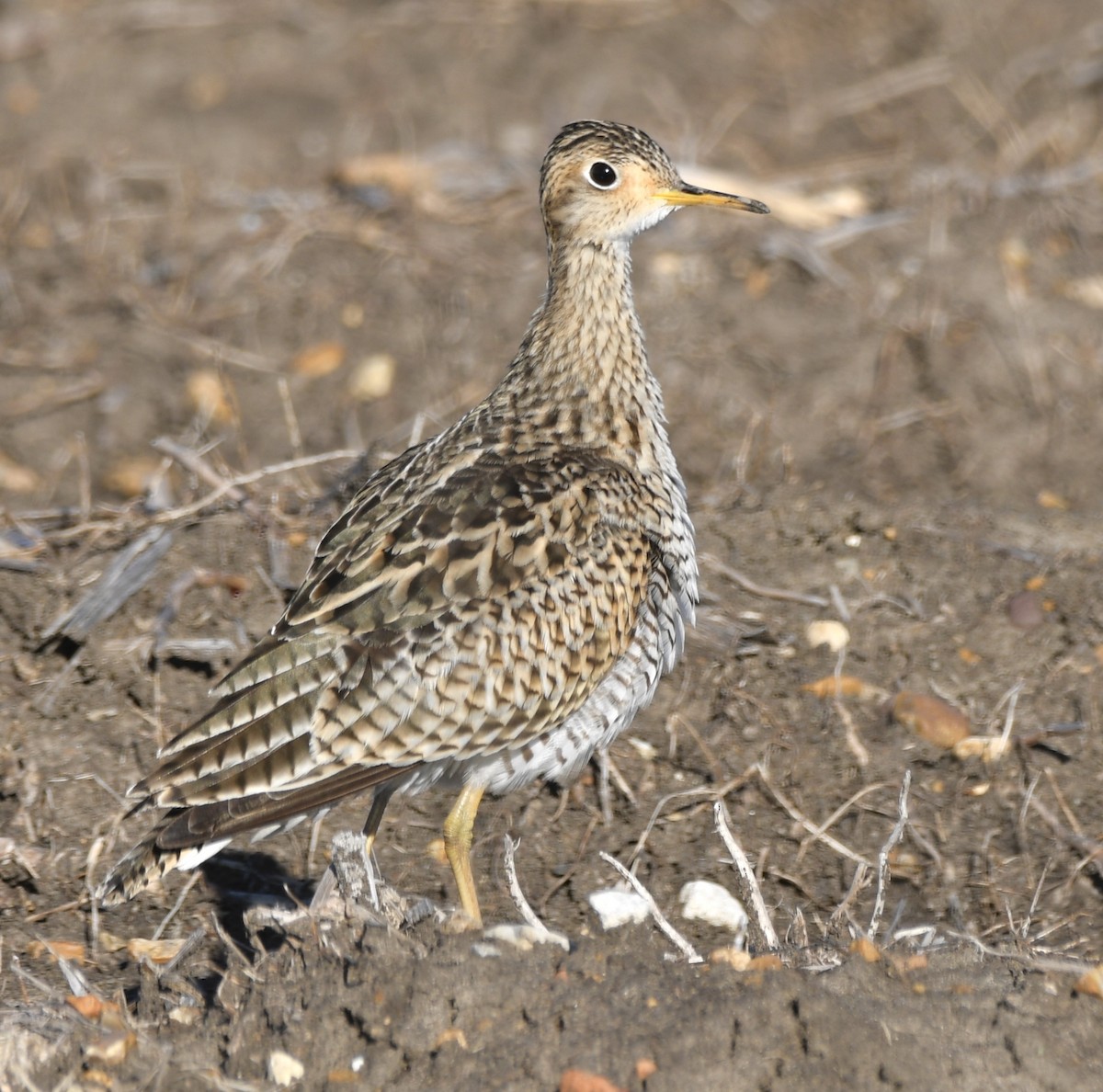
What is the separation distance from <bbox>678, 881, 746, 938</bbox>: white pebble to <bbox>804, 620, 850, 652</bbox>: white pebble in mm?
1151

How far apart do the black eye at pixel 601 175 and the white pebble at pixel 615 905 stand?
212 cm

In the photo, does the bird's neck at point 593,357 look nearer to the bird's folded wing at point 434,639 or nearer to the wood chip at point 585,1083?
the bird's folded wing at point 434,639

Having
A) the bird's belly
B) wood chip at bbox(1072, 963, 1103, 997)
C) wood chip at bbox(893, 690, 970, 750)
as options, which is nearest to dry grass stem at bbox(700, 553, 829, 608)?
wood chip at bbox(893, 690, 970, 750)

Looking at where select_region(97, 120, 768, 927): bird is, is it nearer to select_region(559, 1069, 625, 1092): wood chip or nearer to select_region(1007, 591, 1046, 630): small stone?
select_region(559, 1069, 625, 1092): wood chip

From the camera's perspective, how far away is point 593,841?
201 inches

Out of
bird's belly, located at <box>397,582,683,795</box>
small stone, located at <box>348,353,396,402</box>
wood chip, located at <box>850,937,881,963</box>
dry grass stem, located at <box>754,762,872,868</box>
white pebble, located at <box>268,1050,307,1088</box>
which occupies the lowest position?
dry grass stem, located at <box>754,762,872,868</box>

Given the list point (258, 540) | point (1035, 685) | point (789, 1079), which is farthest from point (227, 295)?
point (789, 1079)

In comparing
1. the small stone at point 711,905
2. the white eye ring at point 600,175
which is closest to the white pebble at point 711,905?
the small stone at point 711,905

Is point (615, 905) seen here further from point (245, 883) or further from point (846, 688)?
point (846, 688)

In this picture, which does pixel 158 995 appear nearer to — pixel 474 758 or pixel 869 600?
pixel 474 758

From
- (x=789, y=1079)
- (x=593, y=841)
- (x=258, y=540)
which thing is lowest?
(x=593, y=841)

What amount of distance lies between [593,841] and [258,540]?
1.61 meters

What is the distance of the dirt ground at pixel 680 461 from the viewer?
Result: 12.3 ft

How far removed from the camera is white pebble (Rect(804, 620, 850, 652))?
5660 millimetres
